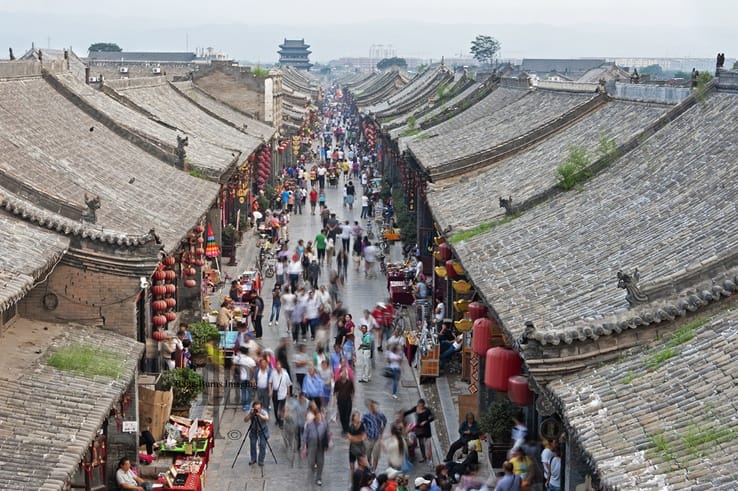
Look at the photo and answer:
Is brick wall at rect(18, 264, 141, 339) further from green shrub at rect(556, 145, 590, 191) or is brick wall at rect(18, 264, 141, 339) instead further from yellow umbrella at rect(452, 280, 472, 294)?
green shrub at rect(556, 145, 590, 191)

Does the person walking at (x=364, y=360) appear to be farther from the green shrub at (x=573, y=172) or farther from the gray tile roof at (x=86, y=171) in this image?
the green shrub at (x=573, y=172)

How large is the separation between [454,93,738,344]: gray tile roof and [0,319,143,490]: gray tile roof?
17.6 ft

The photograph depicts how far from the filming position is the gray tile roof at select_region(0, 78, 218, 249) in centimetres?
2009

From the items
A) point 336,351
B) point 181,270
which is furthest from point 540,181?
point 181,270

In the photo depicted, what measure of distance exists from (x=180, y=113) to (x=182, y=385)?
2374 centimetres

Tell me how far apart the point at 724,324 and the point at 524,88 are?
2824 cm

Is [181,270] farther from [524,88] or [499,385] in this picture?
[524,88]

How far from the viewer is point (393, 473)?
16312mm

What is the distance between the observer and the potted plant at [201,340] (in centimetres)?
2308

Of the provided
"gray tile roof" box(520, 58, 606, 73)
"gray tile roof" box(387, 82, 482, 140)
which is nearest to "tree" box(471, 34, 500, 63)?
"gray tile roof" box(520, 58, 606, 73)

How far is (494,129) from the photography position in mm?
34594

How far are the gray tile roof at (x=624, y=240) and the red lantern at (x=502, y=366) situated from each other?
48 centimetres

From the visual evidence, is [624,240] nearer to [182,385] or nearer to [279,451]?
[279,451]

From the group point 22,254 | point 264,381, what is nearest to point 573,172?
point 264,381
